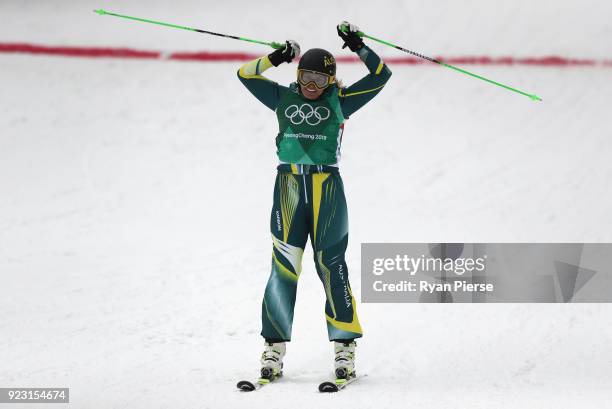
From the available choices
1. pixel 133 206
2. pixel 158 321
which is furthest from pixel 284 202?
pixel 133 206

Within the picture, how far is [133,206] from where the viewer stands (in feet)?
23.2

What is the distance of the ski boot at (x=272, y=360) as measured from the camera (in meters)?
4.33

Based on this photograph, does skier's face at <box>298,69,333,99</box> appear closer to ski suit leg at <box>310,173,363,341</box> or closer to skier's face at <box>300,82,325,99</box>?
skier's face at <box>300,82,325,99</box>

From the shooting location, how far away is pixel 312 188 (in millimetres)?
4344

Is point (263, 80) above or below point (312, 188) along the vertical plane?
above

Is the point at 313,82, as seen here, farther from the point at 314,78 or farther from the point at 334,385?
the point at 334,385

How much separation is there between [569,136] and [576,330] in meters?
3.57

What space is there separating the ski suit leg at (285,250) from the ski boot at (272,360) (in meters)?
0.05

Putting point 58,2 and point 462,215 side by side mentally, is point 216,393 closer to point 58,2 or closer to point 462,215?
point 462,215

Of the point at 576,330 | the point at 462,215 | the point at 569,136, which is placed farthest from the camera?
the point at 569,136

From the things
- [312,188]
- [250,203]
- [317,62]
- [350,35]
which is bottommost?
[250,203]

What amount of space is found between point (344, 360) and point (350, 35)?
1.64 meters

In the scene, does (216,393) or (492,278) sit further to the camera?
(492,278)

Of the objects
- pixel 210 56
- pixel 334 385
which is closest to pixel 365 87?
pixel 334 385
